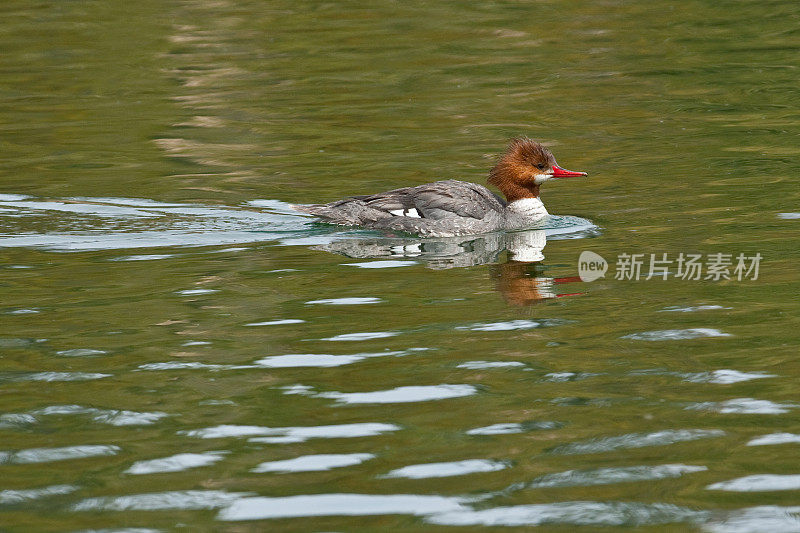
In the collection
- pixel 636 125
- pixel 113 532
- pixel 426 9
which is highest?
pixel 426 9

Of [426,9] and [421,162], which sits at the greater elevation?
[426,9]

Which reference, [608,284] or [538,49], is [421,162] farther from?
[538,49]

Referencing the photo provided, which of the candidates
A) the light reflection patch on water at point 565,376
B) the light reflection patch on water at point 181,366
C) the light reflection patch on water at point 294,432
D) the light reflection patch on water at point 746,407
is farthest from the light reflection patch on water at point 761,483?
the light reflection patch on water at point 181,366

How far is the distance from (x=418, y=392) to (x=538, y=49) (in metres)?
15.0

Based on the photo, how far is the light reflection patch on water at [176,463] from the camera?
18.7 feet

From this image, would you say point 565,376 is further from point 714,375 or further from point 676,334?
point 676,334

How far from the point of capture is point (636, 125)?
1530 centimetres

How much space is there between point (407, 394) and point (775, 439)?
6.21 ft

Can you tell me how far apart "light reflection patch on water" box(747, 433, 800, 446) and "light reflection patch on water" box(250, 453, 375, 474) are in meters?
1.79

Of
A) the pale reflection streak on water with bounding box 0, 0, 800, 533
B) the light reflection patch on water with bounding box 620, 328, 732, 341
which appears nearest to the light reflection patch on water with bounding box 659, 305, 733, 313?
the pale reflection streak on water with bounding box 0, 0, 800, 533

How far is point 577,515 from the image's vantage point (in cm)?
509

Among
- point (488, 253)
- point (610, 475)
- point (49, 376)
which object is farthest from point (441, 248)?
point (610, 475)

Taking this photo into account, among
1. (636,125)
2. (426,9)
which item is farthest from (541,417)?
(426,9)

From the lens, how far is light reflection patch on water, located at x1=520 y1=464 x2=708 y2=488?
5418 millimetres
